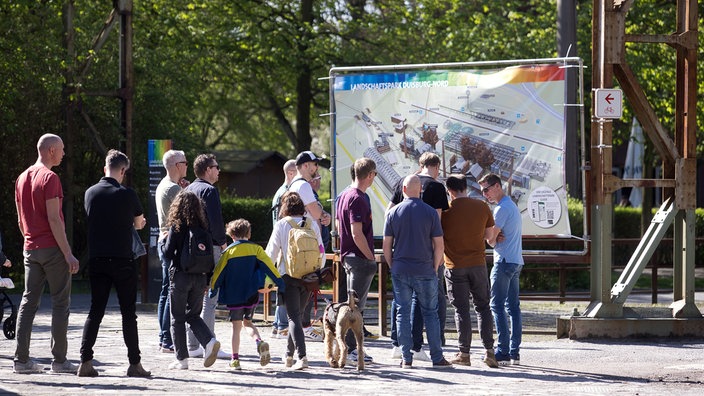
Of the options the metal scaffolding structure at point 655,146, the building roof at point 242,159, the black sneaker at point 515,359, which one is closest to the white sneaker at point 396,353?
the black sneaker at point 515,359

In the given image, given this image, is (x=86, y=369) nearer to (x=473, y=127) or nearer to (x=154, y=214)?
(x=473, y=127)

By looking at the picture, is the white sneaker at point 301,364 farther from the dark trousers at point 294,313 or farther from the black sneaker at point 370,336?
the black sneaker at point 370,336

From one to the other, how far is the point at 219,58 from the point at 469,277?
78.9ft

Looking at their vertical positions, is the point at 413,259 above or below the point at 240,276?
above

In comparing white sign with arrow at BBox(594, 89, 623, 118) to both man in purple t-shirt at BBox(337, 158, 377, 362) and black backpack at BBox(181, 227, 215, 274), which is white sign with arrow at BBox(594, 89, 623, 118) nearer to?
man in purple t-shirt at BBox(337, 158, 377, 362)

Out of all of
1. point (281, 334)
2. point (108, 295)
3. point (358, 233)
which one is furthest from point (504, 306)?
point (108, 295)

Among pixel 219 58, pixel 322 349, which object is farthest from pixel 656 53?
pixel 322 349

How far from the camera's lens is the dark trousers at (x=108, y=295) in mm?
9523

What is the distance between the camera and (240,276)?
33.3ft

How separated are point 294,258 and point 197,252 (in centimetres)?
96

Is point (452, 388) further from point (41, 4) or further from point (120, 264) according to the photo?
point (41, 4)

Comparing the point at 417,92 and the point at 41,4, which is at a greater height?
the point at 41,4

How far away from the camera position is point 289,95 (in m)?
38.1

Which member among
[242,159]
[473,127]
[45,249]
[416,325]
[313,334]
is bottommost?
[313,334]
